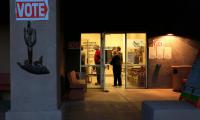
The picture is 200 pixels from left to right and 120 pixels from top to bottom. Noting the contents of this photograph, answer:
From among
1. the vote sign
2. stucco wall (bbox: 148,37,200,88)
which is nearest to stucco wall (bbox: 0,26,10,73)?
stucco wall (bbox: 148,37,200,88)

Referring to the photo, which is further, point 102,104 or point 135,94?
point 135,94

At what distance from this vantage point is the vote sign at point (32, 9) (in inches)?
352

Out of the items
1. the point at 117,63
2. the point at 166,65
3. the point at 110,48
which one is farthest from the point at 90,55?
the point at 166,65

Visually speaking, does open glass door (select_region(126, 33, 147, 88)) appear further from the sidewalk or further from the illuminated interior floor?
the illuminated interior floor

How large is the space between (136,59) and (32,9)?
393 inches

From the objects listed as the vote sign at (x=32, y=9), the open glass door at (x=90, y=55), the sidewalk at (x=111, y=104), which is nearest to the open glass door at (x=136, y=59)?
the sidewalk at (x=111, y=104)

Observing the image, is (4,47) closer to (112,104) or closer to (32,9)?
(112,104)

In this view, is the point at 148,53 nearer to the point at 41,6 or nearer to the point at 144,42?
the point at 144,42

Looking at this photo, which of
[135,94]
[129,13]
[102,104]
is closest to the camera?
[102,104]

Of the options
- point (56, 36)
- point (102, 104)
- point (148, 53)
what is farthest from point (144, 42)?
point (56, 36)

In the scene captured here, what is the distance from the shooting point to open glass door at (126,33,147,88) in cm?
1830

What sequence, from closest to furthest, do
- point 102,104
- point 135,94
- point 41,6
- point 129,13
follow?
1. point 41,6
2. point 102,104
3. point 135,94
4. point 129,13

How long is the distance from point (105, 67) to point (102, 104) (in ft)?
17.4

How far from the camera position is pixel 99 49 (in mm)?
18375
